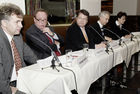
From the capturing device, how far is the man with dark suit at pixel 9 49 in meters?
1.55

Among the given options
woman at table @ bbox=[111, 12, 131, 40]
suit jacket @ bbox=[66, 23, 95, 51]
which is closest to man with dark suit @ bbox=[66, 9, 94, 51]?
suit jacket @ bbox=[66, 23, 95, 51]

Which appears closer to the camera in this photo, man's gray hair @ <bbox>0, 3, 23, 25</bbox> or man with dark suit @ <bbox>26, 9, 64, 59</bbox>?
man's gray hair @ <bbox>0, 3, 23, 25</bbox>

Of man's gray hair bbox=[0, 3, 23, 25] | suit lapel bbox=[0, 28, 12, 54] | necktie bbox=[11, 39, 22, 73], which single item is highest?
man's gray hair bbox=[0, 3, 23, 25]

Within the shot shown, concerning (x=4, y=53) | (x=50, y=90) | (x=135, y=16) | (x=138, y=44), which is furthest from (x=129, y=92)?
(x=135, y=16)

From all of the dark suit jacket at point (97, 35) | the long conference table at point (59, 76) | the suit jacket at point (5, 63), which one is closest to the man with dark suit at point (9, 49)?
the suit jacket at point (5, 63)

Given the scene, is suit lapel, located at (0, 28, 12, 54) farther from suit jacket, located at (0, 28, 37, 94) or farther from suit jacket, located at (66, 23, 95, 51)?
suit jacket, located at (66, 23, 95, 51)

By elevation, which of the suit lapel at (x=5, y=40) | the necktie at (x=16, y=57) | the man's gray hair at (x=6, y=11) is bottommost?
the necktie at (x=16, y=57)

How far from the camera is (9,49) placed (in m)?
1.71

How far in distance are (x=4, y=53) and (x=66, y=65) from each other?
61 cm

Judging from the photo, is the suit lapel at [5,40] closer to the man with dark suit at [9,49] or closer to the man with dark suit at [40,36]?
the man with dark suit at [9,49]

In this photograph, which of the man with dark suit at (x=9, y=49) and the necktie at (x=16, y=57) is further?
the necktie at (x=16, y=57)

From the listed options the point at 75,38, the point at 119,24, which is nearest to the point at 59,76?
the point at 75,38

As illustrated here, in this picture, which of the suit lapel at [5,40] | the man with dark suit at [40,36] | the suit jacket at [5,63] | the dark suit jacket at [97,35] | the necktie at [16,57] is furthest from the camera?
the dark suit jacket at [97,35]

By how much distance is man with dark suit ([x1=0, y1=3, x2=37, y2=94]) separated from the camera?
155cm
